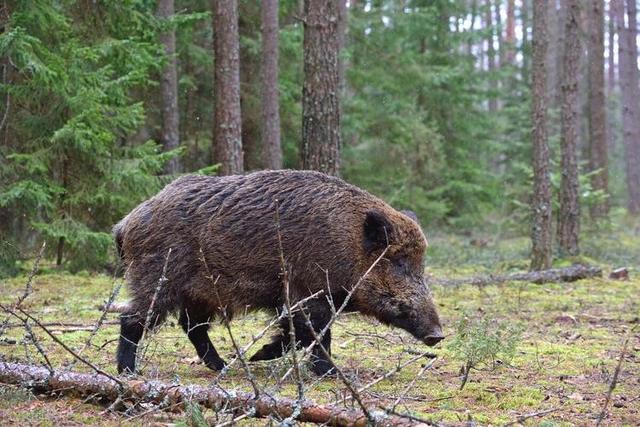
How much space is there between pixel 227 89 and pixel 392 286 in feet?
28.7

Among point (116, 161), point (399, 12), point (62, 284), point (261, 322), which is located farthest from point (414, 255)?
point (399, 12)

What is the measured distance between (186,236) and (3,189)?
6.98 metres

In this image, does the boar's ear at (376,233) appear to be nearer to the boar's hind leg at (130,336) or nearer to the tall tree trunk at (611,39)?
the boar's hind leg at (130,336)

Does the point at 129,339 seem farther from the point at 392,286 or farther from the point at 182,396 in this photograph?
the point at 392,286

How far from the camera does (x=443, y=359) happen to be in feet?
25.2

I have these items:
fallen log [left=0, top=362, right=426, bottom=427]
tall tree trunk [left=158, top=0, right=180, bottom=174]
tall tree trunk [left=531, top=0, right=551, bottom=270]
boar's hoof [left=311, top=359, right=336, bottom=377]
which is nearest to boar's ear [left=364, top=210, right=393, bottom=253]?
boar's hoof [left=311, top=359, right=336, bottom=377]

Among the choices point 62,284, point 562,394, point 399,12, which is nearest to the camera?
point 562,394

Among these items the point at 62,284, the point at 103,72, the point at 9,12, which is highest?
the point at 9,12

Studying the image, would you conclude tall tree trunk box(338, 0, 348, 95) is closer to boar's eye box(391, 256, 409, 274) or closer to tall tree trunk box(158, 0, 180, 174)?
tall tree trunk box(158, 0, 180, 174)

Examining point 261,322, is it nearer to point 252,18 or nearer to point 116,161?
point 116,161

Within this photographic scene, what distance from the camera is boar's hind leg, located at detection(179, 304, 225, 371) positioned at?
7012 mm

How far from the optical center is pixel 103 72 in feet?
43.6

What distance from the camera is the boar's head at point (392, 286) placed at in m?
6.83

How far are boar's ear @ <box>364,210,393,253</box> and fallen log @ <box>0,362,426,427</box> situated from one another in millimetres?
2415
